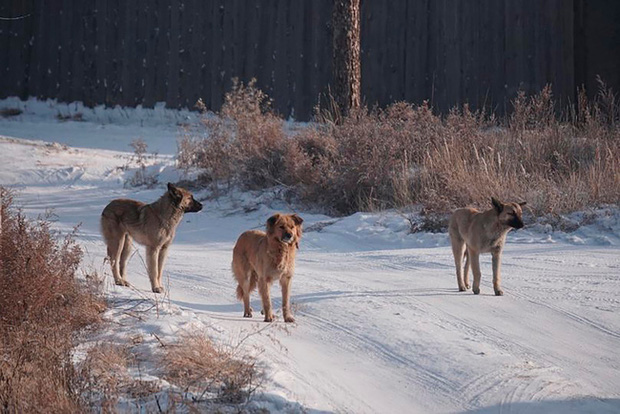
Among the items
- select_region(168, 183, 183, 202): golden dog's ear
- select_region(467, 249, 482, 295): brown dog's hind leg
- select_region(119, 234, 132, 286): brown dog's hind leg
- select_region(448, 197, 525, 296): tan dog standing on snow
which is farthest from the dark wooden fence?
select_region(119, 234, 132, 286): brown dog's hind leg

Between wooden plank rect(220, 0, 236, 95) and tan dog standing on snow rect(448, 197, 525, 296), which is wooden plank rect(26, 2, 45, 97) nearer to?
wooden plank rect(220, 0, 236, 95)

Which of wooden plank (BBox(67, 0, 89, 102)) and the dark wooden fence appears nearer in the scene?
the dark wooden fence

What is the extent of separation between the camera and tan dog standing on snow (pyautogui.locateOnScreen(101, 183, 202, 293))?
1023cm

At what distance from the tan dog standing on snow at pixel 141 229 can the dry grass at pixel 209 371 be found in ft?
9.44

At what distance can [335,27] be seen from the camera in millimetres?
19312

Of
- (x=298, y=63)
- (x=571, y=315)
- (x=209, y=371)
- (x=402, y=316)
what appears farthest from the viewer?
(x=298, y=63)

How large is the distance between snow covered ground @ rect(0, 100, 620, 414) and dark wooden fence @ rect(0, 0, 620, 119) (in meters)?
7.74

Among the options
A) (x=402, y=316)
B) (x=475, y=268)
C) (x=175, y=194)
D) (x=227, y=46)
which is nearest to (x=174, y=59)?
(x=227, y=46)

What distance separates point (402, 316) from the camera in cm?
901

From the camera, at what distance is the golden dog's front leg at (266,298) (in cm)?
884

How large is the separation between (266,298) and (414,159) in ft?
26.5

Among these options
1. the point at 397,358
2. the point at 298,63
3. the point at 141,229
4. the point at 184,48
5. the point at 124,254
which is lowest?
the point at 397,358

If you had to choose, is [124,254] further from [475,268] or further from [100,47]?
[100,47]

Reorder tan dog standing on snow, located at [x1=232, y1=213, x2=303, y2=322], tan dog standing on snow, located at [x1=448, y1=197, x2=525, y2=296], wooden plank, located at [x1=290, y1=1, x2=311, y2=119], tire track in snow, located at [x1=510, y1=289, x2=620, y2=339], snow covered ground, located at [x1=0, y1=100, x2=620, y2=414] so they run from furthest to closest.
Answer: wooden plank, located at [x1=290, y1=1, x2=311, y2=119] < tan dog standing on snow, located at [x1=448, y1=197, x2=525, y2=296] < tan dog standing on snow, located at [x1=232, y1=213, x2=303, y2=322] < tire track in snow, located at [x1=510, y1=289, x2=620, y2=339] < snow covered ground, located at [x1=0, y1=100, x2=620, y2=414]
